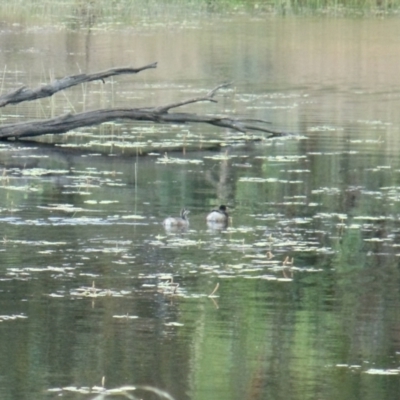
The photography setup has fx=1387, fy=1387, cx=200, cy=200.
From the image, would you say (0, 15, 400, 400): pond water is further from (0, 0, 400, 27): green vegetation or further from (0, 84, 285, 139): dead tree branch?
(0, 0, 400, 27): green vegetation

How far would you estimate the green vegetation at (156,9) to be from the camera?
38719 millimetres

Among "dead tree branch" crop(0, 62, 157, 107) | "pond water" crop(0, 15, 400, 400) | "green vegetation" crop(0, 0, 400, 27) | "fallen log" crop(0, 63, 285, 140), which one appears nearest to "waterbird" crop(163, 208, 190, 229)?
"pond water" crop(0, 15, 400, 400)

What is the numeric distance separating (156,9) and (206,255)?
3331 cm

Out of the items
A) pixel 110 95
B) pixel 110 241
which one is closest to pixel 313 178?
pixel 110 241

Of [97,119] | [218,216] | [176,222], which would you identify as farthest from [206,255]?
[97,119]

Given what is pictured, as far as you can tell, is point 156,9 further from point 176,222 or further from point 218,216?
point 176,222

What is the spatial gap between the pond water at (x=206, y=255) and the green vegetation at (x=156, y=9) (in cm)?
1814

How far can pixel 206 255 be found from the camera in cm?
941

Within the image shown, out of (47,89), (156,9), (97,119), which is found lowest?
(97,119)

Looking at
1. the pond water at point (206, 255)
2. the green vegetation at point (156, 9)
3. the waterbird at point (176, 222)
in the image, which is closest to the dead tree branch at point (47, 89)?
the pond water at point (206, 255)

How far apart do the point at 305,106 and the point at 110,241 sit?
10.2 m

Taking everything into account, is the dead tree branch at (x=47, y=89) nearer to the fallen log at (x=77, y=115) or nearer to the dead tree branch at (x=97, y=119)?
the fallen log at (x=77, y=115)

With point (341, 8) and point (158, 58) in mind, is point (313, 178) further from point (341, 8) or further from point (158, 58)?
point (341, 8)

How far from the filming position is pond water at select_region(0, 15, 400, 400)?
666 cm
